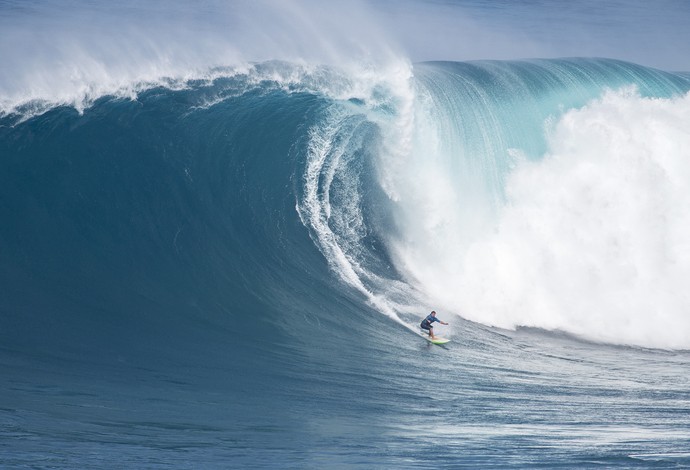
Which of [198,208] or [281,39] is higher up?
[281,39]

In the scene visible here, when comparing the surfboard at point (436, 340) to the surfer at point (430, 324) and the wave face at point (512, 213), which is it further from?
the wave face at point (512, 213)

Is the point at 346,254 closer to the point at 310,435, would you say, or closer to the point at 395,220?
the point at 395,220

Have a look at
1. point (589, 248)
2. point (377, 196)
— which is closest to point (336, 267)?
point (377, 196)

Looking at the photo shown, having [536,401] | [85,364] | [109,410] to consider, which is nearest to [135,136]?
[85,364]

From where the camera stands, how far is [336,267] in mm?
12672

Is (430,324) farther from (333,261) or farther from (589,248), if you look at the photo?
(589,248)

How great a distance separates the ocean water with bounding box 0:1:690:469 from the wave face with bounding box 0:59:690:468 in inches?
1.7

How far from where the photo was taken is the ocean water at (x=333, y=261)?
25.2ft

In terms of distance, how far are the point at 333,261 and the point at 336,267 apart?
0.14 m

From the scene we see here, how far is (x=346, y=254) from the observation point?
13.1 m

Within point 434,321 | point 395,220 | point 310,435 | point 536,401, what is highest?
point 395,220

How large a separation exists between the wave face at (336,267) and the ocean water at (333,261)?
1.7 inches

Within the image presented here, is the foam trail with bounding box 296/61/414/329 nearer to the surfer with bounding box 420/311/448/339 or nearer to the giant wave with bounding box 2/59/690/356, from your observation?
the giant wave with bounding box 2/59/690/356

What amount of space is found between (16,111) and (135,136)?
207cm
